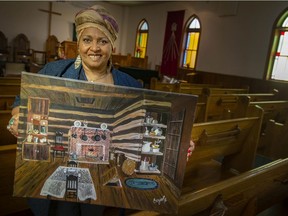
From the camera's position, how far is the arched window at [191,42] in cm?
850

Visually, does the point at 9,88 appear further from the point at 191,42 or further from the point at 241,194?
the point at 191,42

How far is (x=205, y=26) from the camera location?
8.05 meters

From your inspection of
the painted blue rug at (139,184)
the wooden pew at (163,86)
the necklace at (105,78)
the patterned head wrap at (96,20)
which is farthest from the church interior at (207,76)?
the patterned head wrap at (96,20)

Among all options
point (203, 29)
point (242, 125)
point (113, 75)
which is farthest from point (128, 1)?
point (113, 75)

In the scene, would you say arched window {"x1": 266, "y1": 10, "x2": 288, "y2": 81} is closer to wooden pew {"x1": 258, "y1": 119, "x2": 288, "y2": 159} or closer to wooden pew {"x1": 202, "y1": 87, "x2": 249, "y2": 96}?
wooden pew {"x1": 202, "y1": 87, "x2": 249, "y2": 96}

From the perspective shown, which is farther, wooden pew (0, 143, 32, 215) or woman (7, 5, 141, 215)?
wooden pew (0, 143, 32, 215)

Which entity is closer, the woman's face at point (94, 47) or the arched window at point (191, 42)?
the woman's face at point (94, 47)

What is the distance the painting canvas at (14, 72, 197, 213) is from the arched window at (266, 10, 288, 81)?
6.36 metres

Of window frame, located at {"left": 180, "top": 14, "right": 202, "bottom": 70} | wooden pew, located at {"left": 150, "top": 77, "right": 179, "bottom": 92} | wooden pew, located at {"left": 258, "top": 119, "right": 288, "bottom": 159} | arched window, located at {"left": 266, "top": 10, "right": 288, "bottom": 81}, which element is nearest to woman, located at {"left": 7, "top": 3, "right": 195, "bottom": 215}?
wooden pew, located at {"left": 258, "top": 119, "right": 288, "bottom": 159}

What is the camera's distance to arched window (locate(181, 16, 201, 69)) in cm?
850

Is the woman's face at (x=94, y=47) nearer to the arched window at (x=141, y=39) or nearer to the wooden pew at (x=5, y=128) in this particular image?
the wooden pew at (x=5, y=128)

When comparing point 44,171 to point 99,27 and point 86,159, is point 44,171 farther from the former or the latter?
point 99,27

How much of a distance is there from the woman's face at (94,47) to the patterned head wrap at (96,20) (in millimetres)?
16

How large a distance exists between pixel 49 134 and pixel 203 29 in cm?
809
